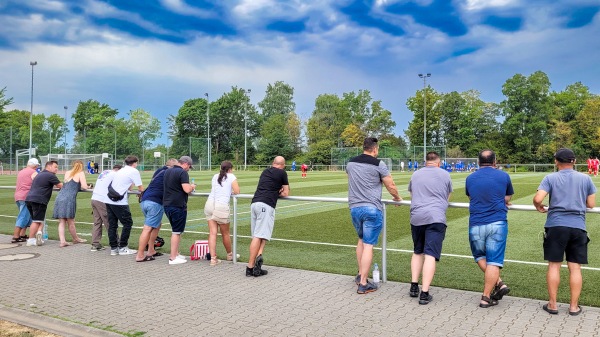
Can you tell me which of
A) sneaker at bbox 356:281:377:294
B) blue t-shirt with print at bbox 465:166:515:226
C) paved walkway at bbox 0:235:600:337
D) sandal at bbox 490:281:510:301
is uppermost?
blue t-shirt with print at bbox 465:166:515:226

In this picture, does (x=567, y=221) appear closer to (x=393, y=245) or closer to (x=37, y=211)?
(x=393, y=245)

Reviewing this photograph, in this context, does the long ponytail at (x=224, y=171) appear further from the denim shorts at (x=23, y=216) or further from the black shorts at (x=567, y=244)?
the denim shorts at (x=23, y=216)

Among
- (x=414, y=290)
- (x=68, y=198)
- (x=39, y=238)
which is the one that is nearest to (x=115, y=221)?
(x=68, y=198)

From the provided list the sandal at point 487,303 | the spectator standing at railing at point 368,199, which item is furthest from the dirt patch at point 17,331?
the sandal at point 487,303

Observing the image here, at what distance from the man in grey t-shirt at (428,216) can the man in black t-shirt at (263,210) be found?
6.69 ft

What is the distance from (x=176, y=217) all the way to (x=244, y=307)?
281 cm

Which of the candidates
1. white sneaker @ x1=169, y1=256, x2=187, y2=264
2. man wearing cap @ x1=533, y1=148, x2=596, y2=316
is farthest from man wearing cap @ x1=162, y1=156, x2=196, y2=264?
man wearing cap @ x1=533, y1=148, x2=596, y2=316

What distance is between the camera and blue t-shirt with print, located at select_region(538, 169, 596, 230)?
5.20 metres

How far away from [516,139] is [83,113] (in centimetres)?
8543

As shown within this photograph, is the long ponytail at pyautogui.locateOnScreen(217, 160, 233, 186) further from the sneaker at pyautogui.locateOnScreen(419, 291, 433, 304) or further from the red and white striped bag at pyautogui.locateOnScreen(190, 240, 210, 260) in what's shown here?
the sneaker at pyautogui.locateOnScreen(419, 291, 433, 304)

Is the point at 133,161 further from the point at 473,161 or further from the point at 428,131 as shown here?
the point at 428,131

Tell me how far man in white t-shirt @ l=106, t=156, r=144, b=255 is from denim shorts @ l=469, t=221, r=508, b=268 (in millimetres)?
5759

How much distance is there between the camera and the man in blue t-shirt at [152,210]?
8297 millimetres

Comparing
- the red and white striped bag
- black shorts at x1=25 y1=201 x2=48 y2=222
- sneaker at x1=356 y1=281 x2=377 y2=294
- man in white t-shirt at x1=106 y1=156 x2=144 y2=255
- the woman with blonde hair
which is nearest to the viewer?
sneaker at x1=356 y1=281 x2=377 y2=294
